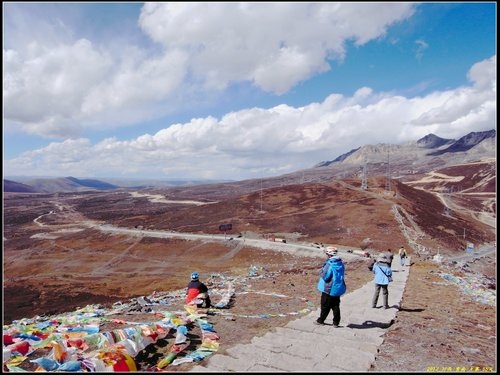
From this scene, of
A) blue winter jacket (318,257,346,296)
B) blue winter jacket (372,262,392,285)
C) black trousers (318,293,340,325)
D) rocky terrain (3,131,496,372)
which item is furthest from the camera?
blue winter jacket (372,262,392,285)

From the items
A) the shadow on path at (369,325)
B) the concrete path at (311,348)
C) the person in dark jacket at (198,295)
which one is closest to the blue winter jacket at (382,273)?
the concrete path at (311,348)

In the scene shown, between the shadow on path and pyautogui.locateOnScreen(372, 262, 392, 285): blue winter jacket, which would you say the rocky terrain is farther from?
pyautogui.locateOnScreen(372, 262, 392, 285): blue winter jacket

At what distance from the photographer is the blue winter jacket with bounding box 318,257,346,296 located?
9859 mm

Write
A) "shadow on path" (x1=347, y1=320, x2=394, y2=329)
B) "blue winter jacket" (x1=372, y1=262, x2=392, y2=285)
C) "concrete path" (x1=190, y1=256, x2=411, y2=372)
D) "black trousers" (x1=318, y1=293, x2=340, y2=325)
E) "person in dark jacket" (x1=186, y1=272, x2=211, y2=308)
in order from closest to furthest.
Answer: "concrete path" (x1=190, y1=256, x2=411, y2=372), "black trousers" (x1=318, y1=293, x2=340, y2=325), "shadow on path" (x1=347, y1=320, x2=394, y2=329), "blue winter jacket" (x1=372, y1=262, x2=392, y2=285), "person in dark jacket" (x1=186, y1=272, x2=211, y2=308)

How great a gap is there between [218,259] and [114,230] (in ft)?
139

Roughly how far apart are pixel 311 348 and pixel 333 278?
219cm

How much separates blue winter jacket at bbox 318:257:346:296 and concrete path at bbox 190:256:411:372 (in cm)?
104

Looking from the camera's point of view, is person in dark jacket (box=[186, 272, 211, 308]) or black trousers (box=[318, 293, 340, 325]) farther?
person in dark jacket (box=[186, 272, 211, 308])

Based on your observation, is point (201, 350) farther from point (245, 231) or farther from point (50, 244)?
point (50, 244)

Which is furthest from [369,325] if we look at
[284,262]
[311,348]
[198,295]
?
[284,262]

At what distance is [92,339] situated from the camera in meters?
8.85

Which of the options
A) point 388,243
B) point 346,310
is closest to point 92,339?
point 346,310

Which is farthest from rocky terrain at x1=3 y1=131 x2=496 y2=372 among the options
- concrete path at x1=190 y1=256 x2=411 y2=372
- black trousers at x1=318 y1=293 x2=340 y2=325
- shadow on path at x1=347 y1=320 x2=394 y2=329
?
black trousers at x1=318 y1=293 x2=340 y2=325

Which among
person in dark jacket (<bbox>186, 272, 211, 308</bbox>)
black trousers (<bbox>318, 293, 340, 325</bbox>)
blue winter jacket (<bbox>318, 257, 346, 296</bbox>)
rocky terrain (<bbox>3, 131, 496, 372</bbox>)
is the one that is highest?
blue winter jacket (<bbox>318, 257, 346, 296</bbox>)
